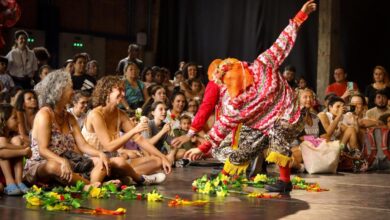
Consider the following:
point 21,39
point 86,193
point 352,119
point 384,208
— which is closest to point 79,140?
point 86,193

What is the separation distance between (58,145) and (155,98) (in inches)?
146

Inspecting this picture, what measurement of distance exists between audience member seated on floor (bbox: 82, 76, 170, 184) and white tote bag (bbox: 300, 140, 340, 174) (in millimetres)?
2073

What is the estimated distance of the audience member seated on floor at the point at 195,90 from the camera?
1064cm

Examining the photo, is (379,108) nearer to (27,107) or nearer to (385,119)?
(385,119)

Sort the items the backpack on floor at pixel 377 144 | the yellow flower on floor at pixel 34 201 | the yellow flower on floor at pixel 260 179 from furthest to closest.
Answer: the backpack on floor at pixel 377 144 < the yellow flower on floor at pixel 260 179 < the yellow flower on floor at pixel 34 201

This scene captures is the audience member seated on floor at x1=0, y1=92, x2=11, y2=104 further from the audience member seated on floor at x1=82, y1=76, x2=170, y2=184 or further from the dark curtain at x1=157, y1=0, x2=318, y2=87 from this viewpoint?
the dark curtain at x1=157, y1=0, x2=318, y2=87

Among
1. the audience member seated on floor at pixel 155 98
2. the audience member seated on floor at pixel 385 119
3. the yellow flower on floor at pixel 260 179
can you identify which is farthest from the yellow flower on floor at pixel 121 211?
the audience member seated on floor at pixel 385 119

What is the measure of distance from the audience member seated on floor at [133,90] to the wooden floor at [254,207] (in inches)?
129

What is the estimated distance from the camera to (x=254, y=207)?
5.40m

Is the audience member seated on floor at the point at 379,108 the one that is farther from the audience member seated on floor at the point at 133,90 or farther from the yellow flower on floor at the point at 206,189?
the yellow flower on floor at the point at 206,189

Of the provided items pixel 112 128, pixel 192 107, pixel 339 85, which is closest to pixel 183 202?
pixel 112 128

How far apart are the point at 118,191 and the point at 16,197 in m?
0.74

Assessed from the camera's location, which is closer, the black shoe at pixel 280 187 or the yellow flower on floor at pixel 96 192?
the yellow flower on floor at pixel 96 192

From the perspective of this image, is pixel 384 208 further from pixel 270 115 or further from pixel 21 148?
pixel 21 148
